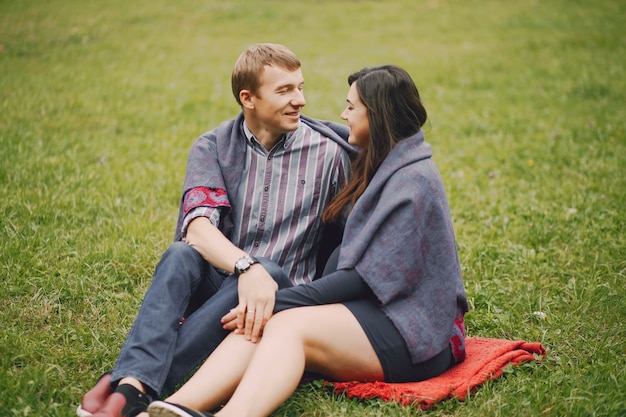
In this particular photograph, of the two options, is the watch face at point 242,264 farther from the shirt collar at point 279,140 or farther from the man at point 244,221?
the shirt collar at point 279,140

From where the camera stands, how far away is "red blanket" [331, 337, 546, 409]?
2.98 meters

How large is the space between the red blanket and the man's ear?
1549 mm

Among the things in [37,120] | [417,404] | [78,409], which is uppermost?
[37,120]

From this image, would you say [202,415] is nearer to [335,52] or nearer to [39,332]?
[39,332]

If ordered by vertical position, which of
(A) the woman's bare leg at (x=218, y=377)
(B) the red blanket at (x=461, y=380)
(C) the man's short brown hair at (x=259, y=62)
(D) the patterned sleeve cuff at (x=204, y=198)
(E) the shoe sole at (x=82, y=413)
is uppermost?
(C) the man's short brown hair at (x=259, y=62)

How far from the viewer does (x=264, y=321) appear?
2939mm

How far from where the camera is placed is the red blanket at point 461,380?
9.78 ft

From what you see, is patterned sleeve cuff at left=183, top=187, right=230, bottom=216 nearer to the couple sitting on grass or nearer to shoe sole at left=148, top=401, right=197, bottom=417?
the couple sitting on grass

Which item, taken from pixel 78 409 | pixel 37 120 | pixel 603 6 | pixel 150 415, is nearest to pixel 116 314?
pixel 78 409

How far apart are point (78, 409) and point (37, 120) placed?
540 cm

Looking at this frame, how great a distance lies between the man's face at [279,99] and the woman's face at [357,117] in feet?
1.02

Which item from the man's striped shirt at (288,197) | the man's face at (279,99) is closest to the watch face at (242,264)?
the man's striped shirt at (288,197)

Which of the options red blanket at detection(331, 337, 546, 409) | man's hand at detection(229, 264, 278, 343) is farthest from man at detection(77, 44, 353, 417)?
red blanket at detection(331, 337, 546, 409)

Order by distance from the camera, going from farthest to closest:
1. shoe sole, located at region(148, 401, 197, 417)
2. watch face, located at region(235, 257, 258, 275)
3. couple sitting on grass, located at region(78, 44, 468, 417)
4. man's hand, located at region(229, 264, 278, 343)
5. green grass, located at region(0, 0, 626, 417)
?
green grass, located at region(0, 0, 626, 417), watch face, located at region(235, 257, 258, 275), man's hand, located at region(229, 264, 278, 343), couple sitting on grass, located at region(78, 44, 468, 417), shoe sole, located at region(148, 401, 197, 417)
